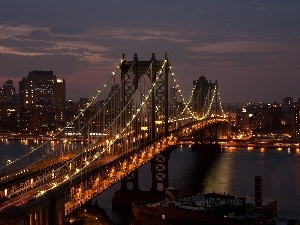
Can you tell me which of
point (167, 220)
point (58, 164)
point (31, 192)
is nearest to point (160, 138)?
point (58, 164)

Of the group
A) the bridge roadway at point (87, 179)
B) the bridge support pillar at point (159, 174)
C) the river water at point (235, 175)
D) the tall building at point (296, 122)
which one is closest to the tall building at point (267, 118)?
the tall building at point (296, 122)

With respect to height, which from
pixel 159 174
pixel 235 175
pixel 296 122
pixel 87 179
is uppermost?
pixel 296 122

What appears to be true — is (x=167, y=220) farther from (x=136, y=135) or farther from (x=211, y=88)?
(x=211, y=88)

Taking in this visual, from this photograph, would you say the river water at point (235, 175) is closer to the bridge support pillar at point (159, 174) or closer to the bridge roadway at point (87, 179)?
the bridge support pillar at point (159, 174)

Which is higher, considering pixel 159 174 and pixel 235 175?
pixel 159 174

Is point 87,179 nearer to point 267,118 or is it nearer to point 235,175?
point 235,175

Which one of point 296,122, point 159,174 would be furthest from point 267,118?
point 159,174

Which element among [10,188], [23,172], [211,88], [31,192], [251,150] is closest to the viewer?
[31,192]
